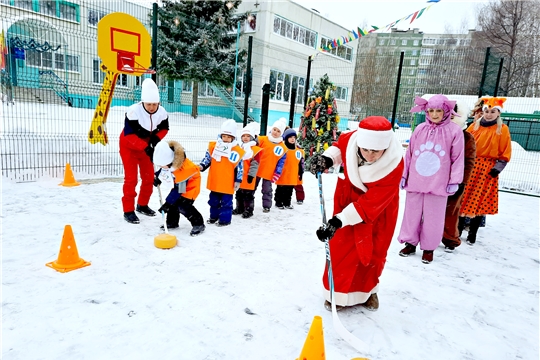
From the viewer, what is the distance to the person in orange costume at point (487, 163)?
4664 mm

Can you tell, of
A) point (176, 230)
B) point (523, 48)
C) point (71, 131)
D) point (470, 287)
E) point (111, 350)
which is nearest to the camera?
point (111, 350)

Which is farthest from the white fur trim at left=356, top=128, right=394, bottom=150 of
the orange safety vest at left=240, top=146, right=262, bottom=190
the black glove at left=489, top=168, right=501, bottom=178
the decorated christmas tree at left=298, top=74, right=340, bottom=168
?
the decorated christmas tree at left=298, top=74, right=340, bottom=168

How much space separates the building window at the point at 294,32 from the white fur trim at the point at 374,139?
2039 cm

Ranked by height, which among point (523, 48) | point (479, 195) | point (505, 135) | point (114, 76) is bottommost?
point (479, 195)

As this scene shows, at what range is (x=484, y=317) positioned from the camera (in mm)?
2988

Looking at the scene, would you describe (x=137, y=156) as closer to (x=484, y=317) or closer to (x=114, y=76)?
(x=114, y=76)

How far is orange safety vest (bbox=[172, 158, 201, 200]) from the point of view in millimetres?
4199

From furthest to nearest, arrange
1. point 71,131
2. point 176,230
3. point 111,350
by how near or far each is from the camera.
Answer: point 71,131
point 176,230
point 111,350

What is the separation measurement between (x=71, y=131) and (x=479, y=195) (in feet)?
25.6

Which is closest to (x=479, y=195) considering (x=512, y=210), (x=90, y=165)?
(x=512, y=210)

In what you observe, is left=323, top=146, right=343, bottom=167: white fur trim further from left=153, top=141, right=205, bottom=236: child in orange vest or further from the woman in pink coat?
left=153, top=141, right=205, bottom=236: child in orange vest

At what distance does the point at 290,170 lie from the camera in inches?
229

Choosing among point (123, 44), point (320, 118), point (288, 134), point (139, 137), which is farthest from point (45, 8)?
point (288, 134)

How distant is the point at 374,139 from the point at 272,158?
312 centimetres
